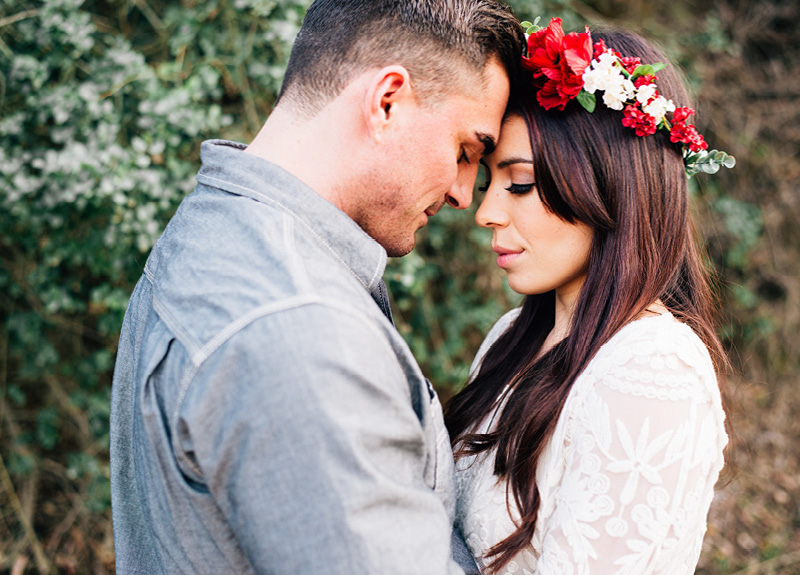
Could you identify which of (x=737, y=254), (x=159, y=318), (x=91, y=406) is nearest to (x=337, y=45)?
(x=159, y=318)

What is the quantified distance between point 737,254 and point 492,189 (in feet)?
12.0

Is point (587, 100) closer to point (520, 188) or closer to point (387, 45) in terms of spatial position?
point (520, 188)

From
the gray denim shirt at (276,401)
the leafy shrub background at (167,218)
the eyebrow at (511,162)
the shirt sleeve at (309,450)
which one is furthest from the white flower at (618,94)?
the leafy shrub background at (167,218)

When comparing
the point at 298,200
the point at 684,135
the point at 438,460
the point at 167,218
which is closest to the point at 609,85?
the point at 684,135

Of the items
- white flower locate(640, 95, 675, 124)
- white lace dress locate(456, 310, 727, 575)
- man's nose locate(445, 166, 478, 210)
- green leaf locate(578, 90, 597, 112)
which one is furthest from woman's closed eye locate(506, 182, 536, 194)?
white lace dress locate(456, 310, 727, 575)

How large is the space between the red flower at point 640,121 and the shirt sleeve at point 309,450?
101cm

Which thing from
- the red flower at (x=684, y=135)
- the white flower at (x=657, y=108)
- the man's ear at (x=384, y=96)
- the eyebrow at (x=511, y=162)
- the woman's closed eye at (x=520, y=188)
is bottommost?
the woman's closed eye at (x=520, y=188)

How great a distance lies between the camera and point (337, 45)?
1402 millimetres

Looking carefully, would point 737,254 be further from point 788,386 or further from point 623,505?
point 623,505

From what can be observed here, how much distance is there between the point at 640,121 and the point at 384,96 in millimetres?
699

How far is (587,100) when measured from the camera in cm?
161

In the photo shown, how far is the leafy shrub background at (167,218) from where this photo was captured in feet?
8.04

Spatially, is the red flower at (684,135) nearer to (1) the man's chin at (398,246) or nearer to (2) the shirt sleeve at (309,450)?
(1) the man's chin at (398,246)

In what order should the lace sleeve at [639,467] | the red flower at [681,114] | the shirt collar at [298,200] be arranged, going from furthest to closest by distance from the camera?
the red flower at [681,114] → the lace sleeve at [639,467] → the shirt collar at [298,200]
